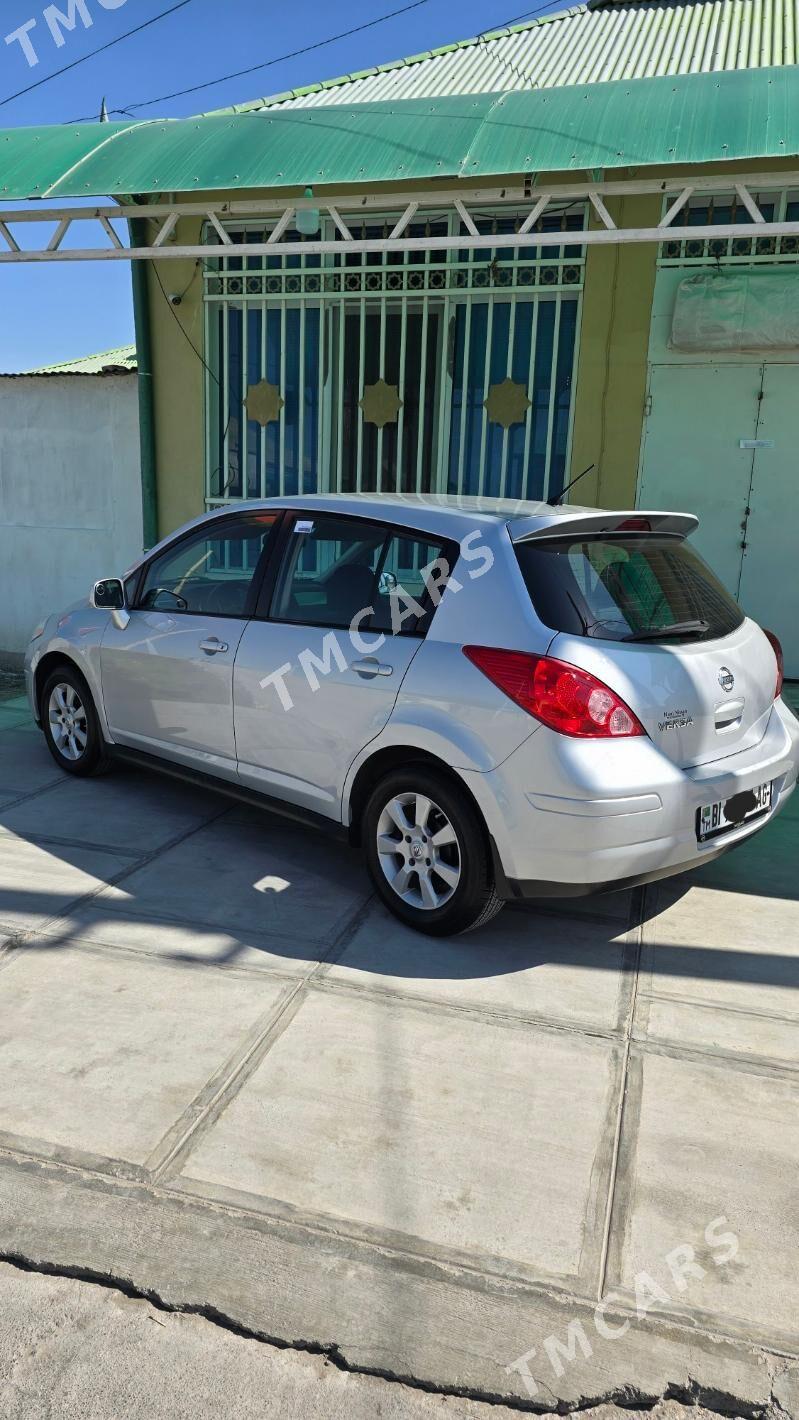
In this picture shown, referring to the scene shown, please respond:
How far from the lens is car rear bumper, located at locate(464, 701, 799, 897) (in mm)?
3332

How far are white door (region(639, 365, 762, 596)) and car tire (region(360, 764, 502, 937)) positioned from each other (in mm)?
5104

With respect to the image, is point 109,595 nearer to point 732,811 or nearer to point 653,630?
point 653,630

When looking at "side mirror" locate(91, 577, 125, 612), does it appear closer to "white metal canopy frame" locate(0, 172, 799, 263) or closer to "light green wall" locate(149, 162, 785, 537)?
"white metal canopy frame" locate(0, 172, 799, 263)

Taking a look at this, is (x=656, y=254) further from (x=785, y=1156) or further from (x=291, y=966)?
(x=785, y=1156)

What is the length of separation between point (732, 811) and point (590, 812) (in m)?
0.72

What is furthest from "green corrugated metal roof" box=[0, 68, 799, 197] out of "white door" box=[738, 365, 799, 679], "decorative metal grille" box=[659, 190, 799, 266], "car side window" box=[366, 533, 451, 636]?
"car side window" box=[366, 533, 451, 636]

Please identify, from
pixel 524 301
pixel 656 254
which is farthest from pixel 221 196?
pixel 656 254

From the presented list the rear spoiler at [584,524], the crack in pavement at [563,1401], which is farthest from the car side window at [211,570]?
the crack in pavement at [563,1401]

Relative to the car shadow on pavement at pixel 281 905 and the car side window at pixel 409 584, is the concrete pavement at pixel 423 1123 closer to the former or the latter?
the car shadow on pavement at pixel 281 905

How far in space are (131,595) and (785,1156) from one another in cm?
393

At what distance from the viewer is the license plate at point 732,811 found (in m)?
3.59

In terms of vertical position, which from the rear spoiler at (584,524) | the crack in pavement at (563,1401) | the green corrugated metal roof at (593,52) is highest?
the green corrugated metal roof at (593,52)

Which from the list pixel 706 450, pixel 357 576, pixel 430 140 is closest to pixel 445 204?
pixel 430 140

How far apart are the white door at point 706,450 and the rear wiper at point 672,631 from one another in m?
4.59
